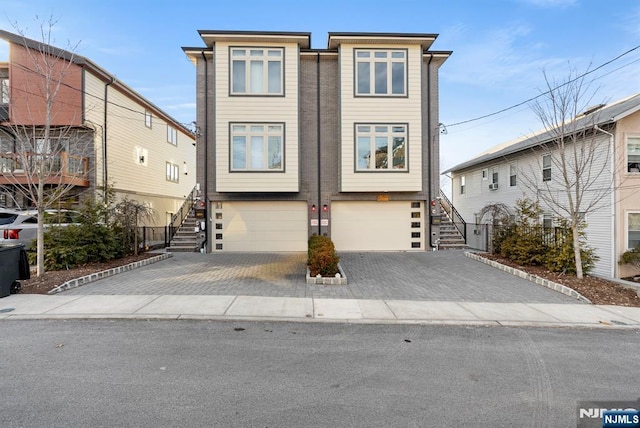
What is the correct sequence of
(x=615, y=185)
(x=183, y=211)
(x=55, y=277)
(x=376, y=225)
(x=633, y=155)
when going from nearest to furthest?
(x=55, y=277), (x=615, y=185), (x=633, y=155), (x=376, y=225), (x=183, y=211)

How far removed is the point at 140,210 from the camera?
12.3m

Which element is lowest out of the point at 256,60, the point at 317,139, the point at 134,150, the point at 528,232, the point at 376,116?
the point at 528,232

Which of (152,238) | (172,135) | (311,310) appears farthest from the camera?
(172,135)

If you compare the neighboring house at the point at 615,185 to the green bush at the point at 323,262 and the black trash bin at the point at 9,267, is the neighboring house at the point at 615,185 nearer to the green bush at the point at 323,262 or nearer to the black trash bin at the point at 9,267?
the green bush at the point at 323,262

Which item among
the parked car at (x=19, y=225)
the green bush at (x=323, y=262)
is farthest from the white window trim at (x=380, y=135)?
the parked car at (x=19, y=225)

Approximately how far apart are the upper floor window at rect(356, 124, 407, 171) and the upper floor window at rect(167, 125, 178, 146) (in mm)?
15733

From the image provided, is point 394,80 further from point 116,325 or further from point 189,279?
point 116,325

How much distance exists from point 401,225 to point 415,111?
506 cm

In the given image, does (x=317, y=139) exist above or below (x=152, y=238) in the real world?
above

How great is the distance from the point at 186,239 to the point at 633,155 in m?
17.7

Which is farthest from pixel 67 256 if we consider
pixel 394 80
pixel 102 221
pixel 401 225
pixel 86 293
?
pixel 394 80

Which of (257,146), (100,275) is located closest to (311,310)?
(100,275)

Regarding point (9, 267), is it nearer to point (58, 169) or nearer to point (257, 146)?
point (257, 146)

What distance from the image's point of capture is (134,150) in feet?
61.6
